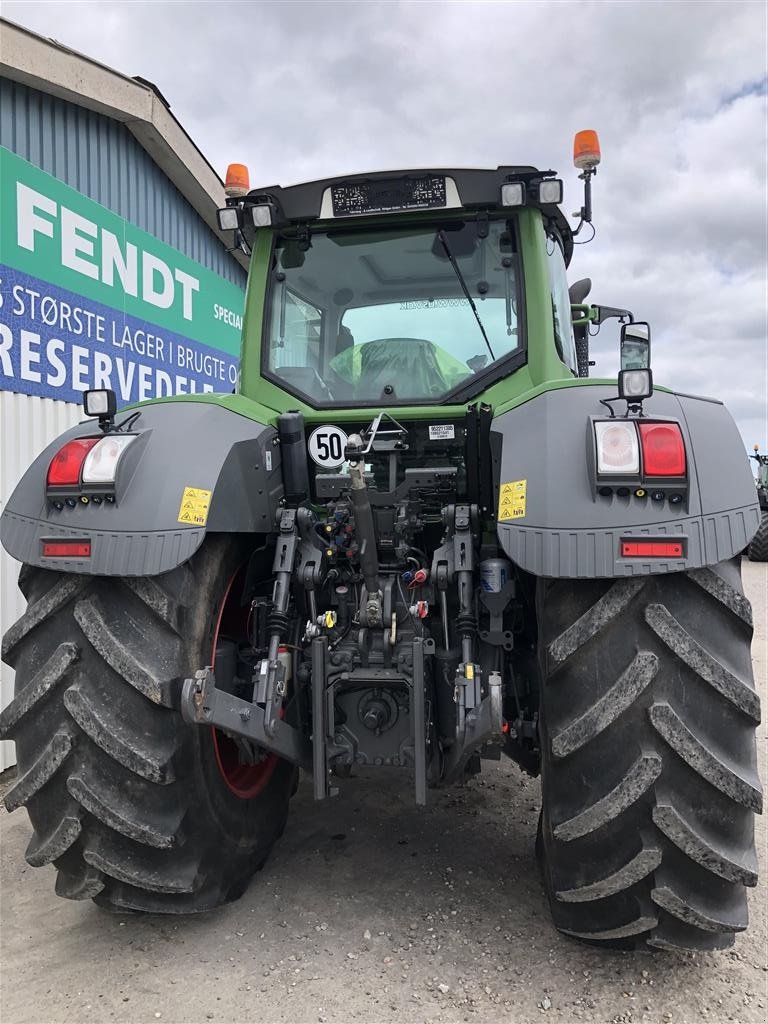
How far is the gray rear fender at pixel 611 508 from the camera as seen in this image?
1.96m

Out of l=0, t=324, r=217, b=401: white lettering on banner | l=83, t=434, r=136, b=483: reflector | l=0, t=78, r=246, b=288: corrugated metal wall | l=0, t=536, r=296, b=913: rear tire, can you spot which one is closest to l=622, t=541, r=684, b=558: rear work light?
l=0, t=536, r=296, b=913: rear tire

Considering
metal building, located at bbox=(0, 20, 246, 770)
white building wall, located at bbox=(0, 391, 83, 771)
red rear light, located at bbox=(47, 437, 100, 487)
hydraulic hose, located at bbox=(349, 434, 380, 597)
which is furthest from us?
metal building, located at bbox=(0, 20, 246, 770)

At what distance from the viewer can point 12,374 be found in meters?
4.57

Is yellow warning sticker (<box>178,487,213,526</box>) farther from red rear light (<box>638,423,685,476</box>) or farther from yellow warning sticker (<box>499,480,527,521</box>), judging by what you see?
red rear light (<box>638,423,685,476</box>)

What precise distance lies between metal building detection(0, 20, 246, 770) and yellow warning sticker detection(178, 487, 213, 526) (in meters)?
2.31

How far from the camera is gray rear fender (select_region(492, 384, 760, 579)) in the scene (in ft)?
6.42

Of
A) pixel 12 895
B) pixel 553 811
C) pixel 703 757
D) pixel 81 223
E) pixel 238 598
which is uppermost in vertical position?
pixel 81 223

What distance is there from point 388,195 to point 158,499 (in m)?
1.55

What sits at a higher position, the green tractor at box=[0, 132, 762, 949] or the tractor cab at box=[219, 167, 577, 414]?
the tractor cab at box=[219, 167, 577, 414]

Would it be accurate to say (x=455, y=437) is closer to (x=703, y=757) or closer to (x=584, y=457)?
(x=584, y=457)

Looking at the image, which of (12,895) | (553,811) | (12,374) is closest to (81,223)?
(12,374)

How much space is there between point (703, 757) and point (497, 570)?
774 mm

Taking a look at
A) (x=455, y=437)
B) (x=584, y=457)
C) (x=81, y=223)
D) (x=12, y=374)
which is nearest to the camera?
(x=584, y=457)

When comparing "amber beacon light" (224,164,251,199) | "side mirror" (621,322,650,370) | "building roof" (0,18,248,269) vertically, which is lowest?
"side mirror" (621,322,650,370)
